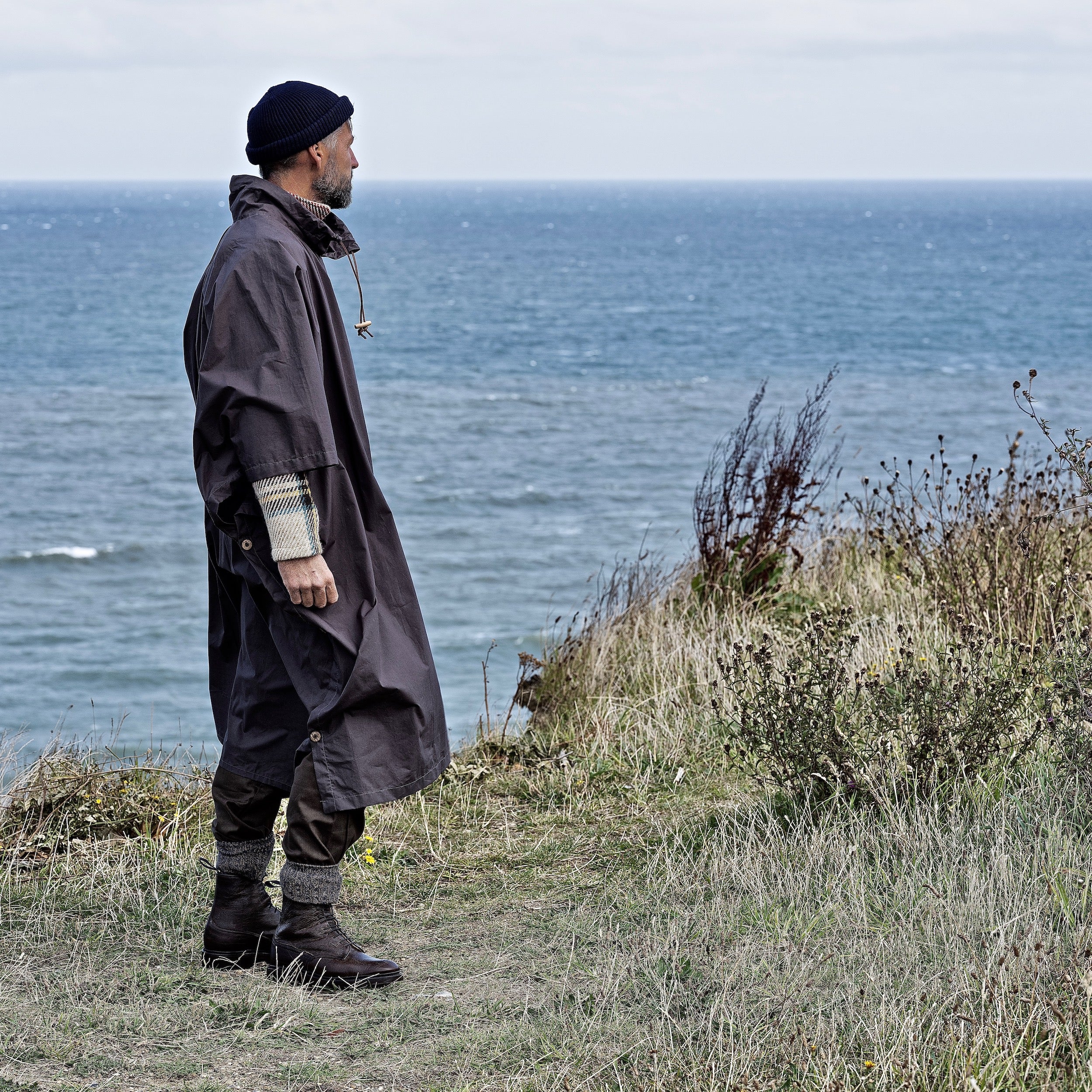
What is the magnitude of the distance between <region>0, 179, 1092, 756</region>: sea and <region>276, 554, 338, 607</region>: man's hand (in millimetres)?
2664

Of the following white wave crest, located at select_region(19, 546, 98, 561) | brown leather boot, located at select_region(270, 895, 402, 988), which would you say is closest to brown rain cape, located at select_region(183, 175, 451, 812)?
brown leather boot, located at select_region(270, 895, 402, 988)

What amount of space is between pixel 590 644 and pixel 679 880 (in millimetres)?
2359

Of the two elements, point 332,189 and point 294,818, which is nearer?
point 294,818

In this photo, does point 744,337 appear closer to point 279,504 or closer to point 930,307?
point 930,307

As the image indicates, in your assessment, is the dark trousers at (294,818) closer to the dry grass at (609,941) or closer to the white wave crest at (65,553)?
the dry grass at (609,941)

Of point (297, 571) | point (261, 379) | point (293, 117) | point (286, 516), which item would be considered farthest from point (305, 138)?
point (297, 571)

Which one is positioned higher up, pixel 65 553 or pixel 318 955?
pixel 318 955

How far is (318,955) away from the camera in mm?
3148

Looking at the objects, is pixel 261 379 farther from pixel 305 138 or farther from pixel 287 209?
pixel 305 138

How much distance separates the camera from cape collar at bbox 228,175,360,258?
10.0 ft

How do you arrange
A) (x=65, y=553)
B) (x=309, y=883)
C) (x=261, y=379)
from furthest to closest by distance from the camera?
(x=65, y=553) → (x=309, y=883) → (x=261, y=379)

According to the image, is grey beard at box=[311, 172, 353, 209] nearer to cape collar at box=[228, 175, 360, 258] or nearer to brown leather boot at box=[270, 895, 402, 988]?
cape collar at box=[228, 175, 360, 258]

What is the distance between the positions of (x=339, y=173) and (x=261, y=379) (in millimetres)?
695

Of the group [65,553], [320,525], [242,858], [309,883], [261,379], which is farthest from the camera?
[65,553]
